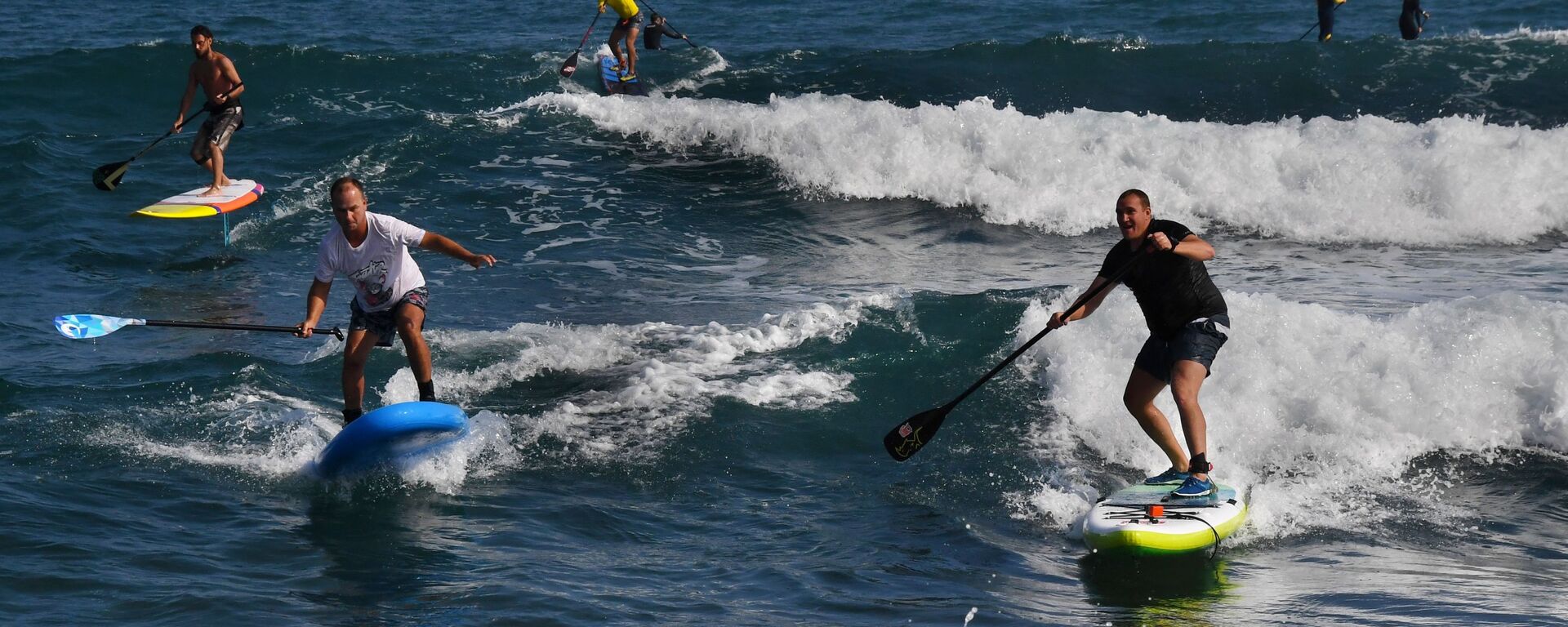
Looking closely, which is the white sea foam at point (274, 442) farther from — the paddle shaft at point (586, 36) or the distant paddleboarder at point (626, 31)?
the paddle shaft at point (586, 36)

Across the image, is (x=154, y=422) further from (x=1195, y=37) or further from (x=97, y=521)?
(x=1195, y=37)

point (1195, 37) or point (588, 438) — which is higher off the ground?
point (1195, 37)

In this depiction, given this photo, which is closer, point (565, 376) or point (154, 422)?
point (154, 422)

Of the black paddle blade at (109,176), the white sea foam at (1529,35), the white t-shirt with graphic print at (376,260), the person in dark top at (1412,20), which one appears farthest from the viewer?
the person in dark top at (1412,20)

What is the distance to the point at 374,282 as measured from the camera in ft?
23.7

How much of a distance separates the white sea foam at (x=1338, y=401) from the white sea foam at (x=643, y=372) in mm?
1574

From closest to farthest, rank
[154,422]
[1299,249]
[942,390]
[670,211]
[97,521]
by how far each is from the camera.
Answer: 1. [97,521]
2. [154,422]
3. [942,390]
4. [1299,249]
5. [670,211]

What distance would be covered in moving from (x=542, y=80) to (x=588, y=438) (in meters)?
12.7

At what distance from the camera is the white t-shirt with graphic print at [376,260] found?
7.15 m

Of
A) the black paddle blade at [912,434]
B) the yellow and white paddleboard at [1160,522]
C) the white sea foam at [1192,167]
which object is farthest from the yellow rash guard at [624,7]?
the yellow and white paddleboard at [1160,522]

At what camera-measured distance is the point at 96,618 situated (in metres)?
5.49

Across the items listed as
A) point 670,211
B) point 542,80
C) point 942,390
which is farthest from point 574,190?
point 942,390

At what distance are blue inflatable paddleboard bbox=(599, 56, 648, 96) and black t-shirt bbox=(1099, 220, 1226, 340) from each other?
1358 centimetres

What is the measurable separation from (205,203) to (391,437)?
22.8ft
